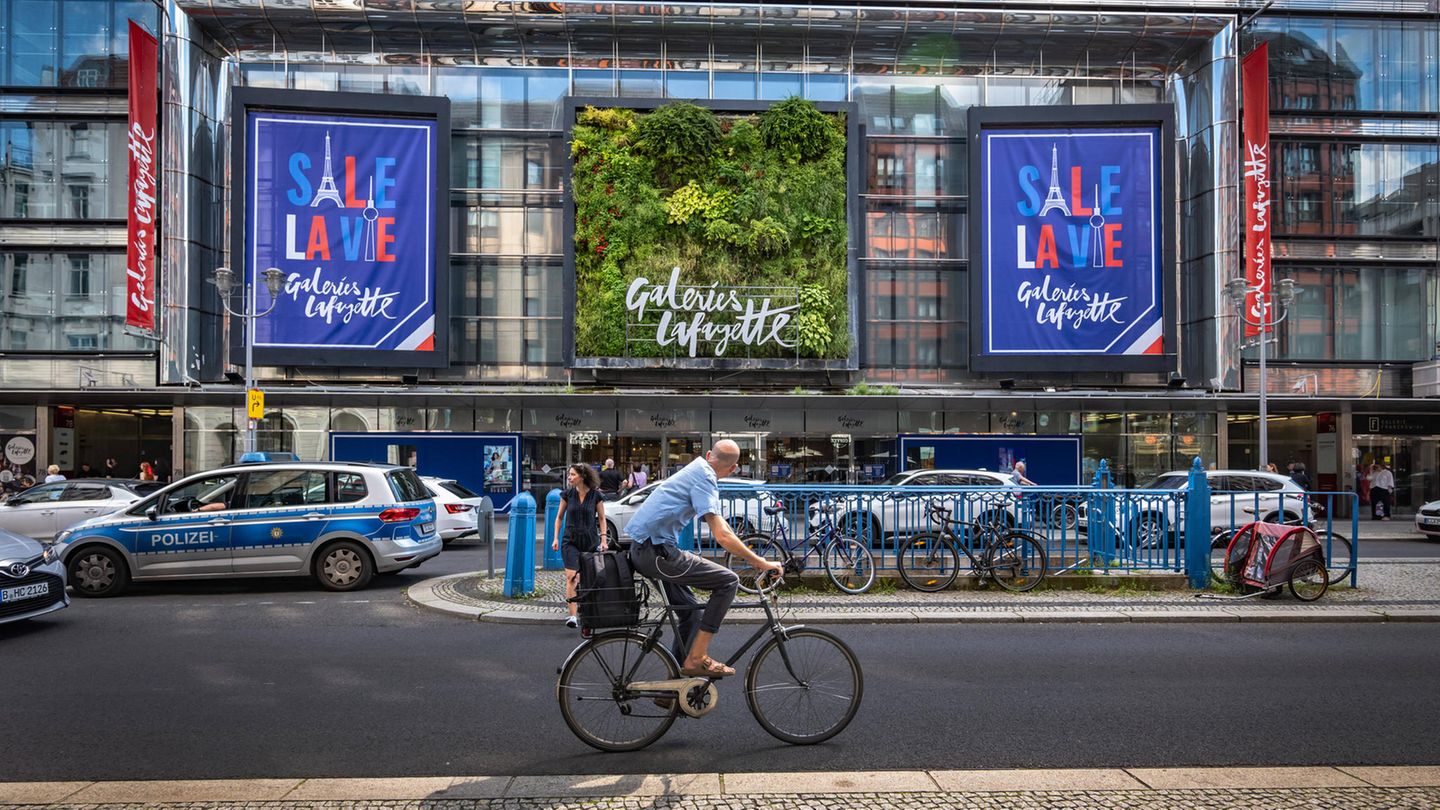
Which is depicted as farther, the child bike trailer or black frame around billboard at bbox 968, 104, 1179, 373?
black frame around billboard at bbox 968, 104, 1179, 373

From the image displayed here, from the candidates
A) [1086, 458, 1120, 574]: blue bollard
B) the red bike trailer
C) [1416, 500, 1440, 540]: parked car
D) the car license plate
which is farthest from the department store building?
the car license plate

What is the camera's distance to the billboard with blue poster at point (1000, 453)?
29562 mm

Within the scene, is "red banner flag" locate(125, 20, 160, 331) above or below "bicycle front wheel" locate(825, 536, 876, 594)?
above

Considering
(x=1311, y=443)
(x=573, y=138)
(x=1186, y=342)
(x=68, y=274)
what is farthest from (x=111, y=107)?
(x=1311, y=443)

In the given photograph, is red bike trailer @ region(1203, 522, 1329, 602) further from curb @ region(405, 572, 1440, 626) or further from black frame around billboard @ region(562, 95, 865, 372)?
black frame around billboard @ region(562, 95, 865, 372)

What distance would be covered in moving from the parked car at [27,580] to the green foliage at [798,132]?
24.1 metres

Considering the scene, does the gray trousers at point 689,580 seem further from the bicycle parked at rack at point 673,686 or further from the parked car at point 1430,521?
the parked car at point 1430,521

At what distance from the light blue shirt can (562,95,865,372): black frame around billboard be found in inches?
946

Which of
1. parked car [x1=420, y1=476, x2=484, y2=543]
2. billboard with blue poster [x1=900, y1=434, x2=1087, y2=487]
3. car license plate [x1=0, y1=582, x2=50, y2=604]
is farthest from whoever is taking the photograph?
billboard with blue poster [x1=900, y1=434, x2=1087, y2=487]

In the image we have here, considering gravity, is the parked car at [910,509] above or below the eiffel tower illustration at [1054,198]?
below

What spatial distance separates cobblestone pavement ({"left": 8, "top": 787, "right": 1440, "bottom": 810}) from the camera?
4.66 m

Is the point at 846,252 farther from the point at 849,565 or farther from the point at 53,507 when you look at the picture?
the point at 53,507

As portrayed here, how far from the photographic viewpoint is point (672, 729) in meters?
6.07

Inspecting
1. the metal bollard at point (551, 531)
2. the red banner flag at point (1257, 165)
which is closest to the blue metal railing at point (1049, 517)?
the metal bollard at point (551, 531)
